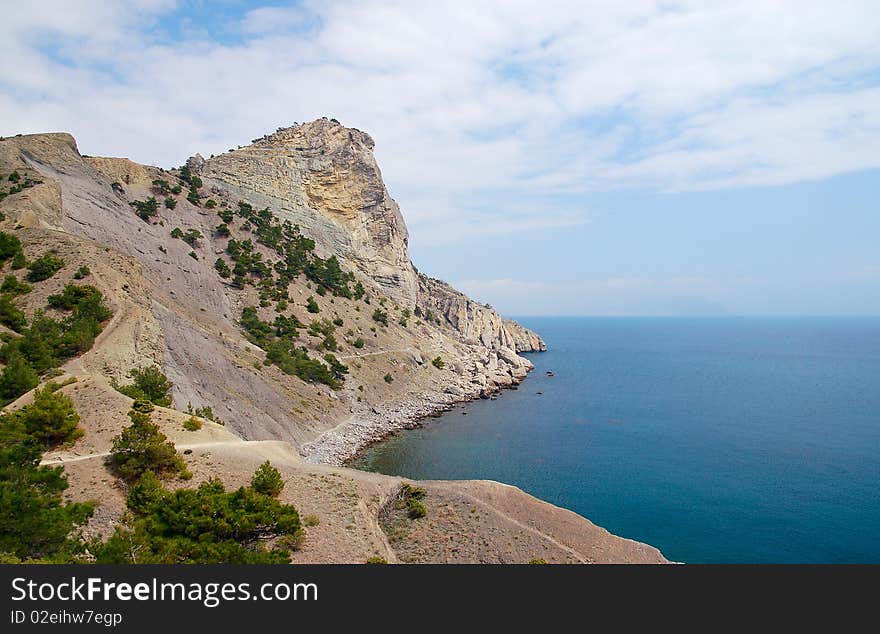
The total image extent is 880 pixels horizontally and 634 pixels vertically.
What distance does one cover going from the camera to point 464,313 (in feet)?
280

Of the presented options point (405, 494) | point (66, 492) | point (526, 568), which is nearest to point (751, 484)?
point (405, 494)

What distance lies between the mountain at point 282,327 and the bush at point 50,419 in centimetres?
51

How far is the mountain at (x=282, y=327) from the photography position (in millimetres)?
17484

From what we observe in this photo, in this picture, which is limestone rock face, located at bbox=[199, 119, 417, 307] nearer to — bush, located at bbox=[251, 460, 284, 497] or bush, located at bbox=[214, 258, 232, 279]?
bush, located at bbox=[214, 258, 232, 279]

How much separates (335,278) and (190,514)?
49893 millimetres

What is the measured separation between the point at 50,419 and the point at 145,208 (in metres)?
42.2

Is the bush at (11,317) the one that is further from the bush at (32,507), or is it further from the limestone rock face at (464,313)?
the limestone rock face at (464,313)

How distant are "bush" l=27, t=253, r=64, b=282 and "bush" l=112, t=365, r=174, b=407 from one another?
8.05 m

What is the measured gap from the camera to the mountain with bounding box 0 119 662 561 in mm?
17484

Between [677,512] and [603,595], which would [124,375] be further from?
[677,512]

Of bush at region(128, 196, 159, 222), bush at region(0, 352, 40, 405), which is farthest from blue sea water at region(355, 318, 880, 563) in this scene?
bush at region(128, 196, 159, 222)

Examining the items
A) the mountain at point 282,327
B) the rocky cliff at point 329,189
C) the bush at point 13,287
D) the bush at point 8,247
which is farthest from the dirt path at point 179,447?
the rocky cliff at point 329,189

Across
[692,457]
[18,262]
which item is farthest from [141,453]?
[692,457]

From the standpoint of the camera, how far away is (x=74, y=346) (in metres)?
22.1
